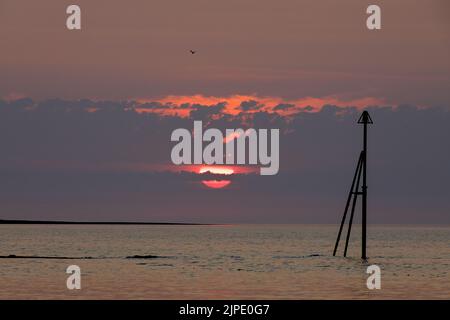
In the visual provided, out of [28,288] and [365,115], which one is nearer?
[28,288]

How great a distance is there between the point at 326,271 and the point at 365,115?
44.4ft

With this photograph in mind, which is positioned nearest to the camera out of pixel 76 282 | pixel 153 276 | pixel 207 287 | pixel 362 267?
pixel 76 282

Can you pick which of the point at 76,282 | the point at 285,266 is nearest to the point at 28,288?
the point at 76,282
